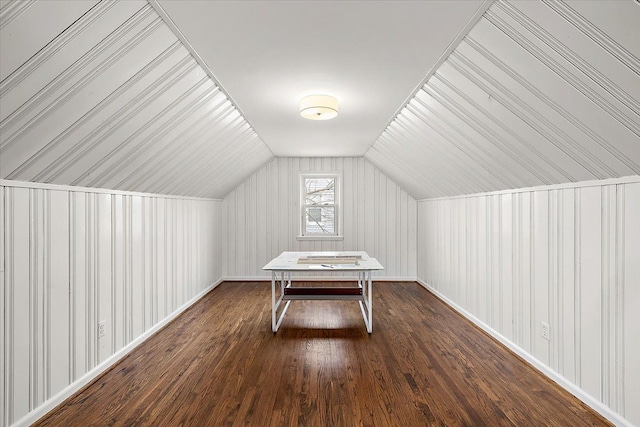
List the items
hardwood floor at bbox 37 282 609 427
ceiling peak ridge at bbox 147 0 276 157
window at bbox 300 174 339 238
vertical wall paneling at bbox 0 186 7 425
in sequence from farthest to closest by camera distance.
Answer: window at bbox 300 174 339 238
hardwood floor at bbox 37 282 609 427
vertical wall paneling at bbox 0 186 7 425
ceiling peak ridge at bbox 147 0 276 157

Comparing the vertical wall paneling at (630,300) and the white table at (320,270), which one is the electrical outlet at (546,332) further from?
the white table at (320,270)

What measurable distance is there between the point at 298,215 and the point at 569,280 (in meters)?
4.64

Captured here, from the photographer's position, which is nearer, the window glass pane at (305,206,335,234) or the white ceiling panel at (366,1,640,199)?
the white ceiling panel at (366,1,640,199)

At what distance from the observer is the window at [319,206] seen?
673cm

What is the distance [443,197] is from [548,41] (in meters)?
3.59

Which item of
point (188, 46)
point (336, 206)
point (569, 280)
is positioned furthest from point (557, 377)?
point (336, 206)

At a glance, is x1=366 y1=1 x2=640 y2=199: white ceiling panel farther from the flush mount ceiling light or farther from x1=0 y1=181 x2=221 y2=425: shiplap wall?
x1=0 y1=181 x2=221 y2=425: shiplap wall

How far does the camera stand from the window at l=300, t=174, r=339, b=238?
6.73 metres

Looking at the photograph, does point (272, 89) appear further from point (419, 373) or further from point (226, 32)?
point (419, 373)

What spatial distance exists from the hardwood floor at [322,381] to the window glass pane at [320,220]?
272cm

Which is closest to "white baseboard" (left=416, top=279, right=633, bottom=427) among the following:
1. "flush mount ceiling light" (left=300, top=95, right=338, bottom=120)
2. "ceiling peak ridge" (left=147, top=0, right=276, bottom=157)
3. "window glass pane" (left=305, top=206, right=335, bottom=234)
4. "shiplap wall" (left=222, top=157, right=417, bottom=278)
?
"shiplap wall" (left=222, top=157, right=417, bottom=278)

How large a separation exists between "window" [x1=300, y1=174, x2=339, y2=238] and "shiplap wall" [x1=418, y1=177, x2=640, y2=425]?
2.95 meters

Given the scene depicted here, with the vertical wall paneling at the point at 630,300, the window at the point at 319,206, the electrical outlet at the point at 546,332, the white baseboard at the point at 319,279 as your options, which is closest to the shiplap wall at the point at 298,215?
the white baseboard at the point at 319,279

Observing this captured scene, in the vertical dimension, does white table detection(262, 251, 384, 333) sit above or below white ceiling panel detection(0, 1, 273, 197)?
below
